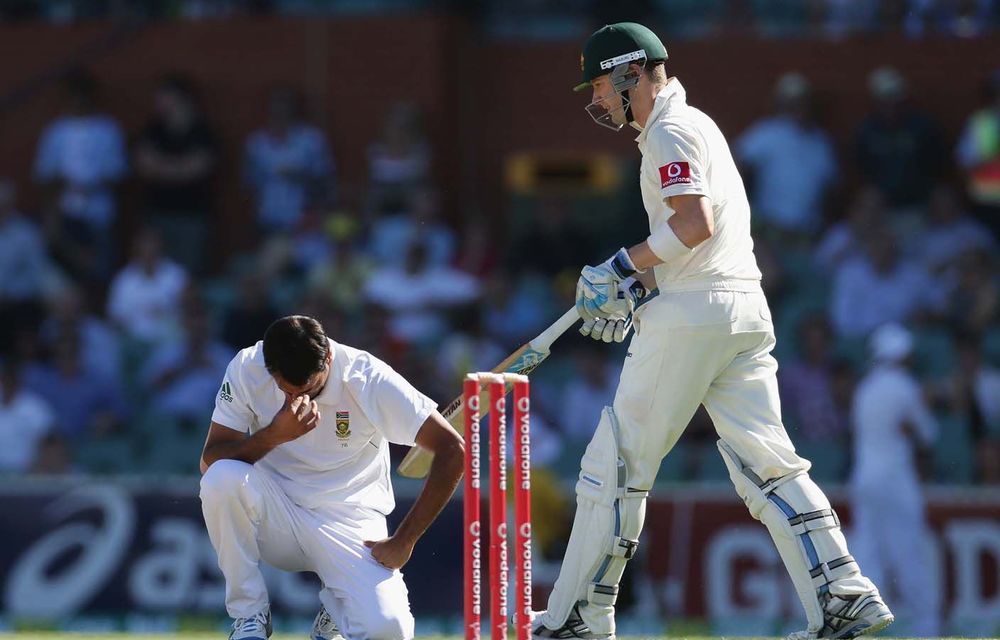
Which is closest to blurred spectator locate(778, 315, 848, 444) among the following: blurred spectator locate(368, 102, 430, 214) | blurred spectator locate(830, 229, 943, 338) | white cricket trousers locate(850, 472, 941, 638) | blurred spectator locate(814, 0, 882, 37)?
blurred spectator locate(830, 229, 943, 338)

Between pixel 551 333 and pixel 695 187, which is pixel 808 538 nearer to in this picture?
pixel 551 333

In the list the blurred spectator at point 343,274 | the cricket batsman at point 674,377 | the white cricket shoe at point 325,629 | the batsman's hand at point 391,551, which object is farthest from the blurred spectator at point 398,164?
the cricket batsman at point 674,377

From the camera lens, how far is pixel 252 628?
6.10 metres

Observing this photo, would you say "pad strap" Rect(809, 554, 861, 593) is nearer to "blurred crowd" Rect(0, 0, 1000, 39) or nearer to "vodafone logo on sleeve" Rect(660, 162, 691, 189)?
"vodafone logo on sleeve" Rect(660, 162, 691, 189)

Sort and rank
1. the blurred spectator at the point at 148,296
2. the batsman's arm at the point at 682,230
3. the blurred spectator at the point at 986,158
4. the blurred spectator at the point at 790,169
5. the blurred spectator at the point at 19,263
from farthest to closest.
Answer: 1. the blurred spectator at the point at 19,263
2. the blurred spectator at the point at 986,158
3. the blurred spectator at the point at 790,169
4. the blurred spectator at the point at 148,296
5. the batsman's arm at the point at 682,230

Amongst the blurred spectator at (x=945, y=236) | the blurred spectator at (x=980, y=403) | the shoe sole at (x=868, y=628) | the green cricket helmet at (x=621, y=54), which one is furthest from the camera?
the blurred spectator at (x=945, y=236)

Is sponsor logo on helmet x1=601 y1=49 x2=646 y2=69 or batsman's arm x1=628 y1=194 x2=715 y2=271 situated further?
sponsor logo on helmet x1=601 y1=49 x2=646 y2=69

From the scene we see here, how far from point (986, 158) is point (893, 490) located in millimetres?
3267

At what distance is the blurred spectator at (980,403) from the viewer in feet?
38.1

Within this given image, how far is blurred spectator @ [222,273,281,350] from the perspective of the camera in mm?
12320

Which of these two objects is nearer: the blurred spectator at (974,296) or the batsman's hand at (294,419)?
the batsman's hand at (294,419)

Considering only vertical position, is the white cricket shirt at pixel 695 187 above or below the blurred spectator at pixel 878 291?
below

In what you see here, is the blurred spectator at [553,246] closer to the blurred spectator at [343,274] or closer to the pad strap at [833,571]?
the blurred spectator at [343,274]

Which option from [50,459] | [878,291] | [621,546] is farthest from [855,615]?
[50,459]
